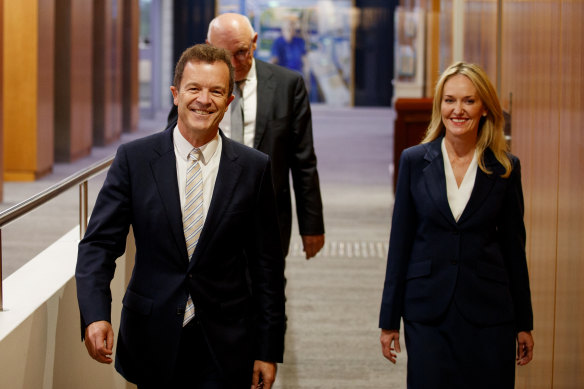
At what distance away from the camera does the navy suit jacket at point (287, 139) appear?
14.9 feet

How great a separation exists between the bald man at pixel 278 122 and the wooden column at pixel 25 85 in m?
8.94

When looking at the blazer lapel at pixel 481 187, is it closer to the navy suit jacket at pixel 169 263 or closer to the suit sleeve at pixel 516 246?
the suit sleeve at pixel 516 246

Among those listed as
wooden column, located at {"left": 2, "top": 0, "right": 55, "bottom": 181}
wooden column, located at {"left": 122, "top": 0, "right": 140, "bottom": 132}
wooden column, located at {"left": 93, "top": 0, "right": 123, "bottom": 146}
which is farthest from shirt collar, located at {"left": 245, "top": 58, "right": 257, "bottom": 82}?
wooden column, located at {"left": 122, "top": 0, "right": 140, "bottom": 132}

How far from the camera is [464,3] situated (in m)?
9.96

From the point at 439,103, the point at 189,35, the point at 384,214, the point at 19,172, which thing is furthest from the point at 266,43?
the point at 439,103

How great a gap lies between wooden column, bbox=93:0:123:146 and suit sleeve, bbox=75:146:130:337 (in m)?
15.4

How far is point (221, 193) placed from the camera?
2701mm

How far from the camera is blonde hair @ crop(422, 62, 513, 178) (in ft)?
10.6

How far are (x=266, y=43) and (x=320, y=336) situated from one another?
23.6 meters

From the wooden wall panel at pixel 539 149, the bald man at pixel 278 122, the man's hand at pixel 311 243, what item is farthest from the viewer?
the man's hand at pixel 311 243

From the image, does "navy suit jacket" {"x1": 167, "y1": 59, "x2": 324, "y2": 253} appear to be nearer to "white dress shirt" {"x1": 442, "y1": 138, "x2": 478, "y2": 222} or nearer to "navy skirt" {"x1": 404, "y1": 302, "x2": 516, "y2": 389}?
"white dress shirt" {"x1": 442, "y1": 138, "x2": 478, "y2": 222}

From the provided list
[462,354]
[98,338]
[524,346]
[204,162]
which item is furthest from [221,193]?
[524,346]

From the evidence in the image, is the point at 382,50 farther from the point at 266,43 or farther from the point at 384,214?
→ the point at 384,214

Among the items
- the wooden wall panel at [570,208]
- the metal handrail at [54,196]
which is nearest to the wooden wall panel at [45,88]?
the metal handrail at [54,196]
